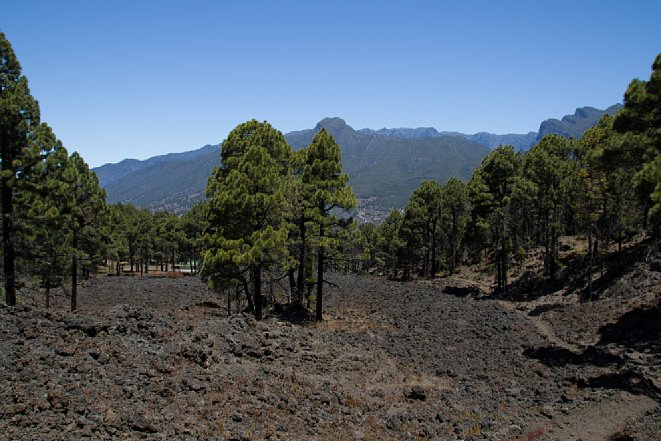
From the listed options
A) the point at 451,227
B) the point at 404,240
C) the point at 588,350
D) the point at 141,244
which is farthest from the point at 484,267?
the point at 141,244

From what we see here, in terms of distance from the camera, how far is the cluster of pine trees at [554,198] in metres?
17.6

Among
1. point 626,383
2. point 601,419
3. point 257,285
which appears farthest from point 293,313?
point 601,419

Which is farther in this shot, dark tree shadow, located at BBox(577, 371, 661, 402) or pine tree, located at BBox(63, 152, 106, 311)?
pine tree, located at BBox(63, 152, 106, 311)

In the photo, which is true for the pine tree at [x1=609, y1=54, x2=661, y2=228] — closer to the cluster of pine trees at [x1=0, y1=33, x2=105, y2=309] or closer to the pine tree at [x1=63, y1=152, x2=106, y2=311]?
the cluster of pine trees at [x1=0, y1=33, x2=105, y2=309]

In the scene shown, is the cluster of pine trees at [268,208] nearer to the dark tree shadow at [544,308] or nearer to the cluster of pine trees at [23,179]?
the cluster of pine trees at [23,179]

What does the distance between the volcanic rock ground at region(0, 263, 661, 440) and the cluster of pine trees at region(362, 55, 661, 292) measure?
5877mm

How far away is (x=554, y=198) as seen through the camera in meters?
37.6

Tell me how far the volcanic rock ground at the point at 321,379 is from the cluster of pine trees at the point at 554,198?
231 inches

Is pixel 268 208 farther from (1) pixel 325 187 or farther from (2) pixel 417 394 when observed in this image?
(2) pixel 417 394

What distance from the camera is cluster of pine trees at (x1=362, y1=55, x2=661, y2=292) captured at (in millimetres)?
17562

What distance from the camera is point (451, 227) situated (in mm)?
59094

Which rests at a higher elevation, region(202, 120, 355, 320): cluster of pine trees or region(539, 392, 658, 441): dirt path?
region(202, 120, 355, 320): cluster of pine trees

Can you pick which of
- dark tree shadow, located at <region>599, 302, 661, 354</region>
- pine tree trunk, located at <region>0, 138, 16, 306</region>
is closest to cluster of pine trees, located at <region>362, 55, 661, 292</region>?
dark tree shadow, located at <region>599, 302, 661, 354</region>

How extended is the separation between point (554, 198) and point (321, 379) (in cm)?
3045
